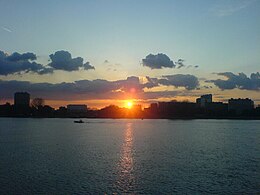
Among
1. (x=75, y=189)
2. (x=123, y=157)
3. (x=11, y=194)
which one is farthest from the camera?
(x=123, y=157)

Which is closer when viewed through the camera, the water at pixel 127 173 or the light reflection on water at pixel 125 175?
the water at pixel 127 173

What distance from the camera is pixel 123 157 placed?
46688 millimetres

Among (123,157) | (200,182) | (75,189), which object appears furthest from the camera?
(123,157)

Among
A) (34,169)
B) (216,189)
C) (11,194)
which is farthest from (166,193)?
(34,169)

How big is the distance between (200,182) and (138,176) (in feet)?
21.1

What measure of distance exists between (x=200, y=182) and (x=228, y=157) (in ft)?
60.5

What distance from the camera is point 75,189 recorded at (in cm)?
2777

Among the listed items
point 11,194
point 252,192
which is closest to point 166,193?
point 252,192

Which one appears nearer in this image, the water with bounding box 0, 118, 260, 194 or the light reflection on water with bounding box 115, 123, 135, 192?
the water with bounding box 0, 118, 260, 194

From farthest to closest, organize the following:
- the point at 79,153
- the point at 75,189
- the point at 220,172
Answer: the point at 79,153 < the point at 220,172 < the point at 75,189

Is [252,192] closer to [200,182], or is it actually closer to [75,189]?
[200,182]

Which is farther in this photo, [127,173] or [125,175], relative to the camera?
[127,173]

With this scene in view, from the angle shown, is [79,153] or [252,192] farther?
[79,153]

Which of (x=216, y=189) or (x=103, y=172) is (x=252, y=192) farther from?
(x=103, y=172)
